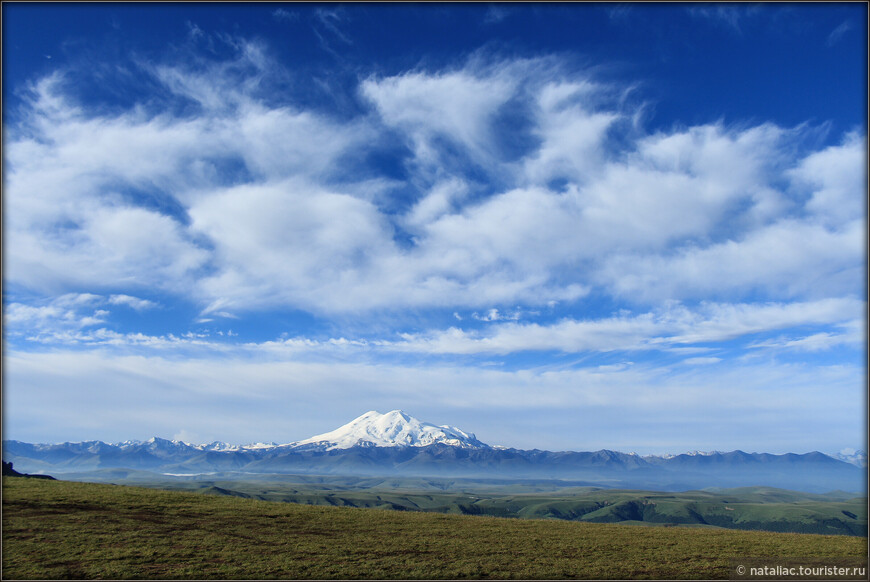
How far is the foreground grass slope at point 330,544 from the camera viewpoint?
2794 centimetres

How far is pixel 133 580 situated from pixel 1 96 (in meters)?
26.4

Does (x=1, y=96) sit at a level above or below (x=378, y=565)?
above

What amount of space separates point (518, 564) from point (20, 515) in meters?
41.4

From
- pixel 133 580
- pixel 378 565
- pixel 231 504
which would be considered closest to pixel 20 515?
pixel 231 504

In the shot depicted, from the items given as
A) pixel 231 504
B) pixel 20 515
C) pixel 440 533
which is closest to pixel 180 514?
pixel 231 504

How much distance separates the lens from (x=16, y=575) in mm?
25891

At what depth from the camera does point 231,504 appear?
169ft

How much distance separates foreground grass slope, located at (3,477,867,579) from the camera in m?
27.9


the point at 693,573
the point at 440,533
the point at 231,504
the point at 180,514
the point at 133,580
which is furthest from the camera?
the point at 231,504

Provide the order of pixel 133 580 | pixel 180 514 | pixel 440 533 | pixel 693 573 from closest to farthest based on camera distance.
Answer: pixel 133 580 → pixel 693 573 → pixel 440 533 → pixel 180 514

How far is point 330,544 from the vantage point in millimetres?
34750

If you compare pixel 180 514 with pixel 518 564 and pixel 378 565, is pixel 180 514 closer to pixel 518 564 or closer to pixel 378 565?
pixel 378 565

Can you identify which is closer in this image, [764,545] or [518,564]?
[518,564]

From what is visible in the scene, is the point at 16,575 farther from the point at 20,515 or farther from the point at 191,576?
the point at 20,515
